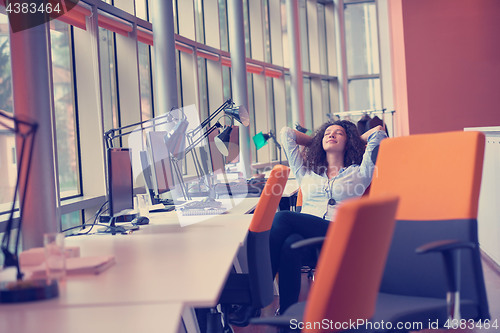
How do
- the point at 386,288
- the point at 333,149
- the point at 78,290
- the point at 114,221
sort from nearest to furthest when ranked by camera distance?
the point at 78,290 < the point at 386,288 < the point at 114,221 < the point at 333,149

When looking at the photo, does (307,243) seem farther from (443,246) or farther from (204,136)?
(204,136)

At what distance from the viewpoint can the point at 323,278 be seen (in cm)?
127

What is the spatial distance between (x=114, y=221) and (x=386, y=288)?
4.51 feet

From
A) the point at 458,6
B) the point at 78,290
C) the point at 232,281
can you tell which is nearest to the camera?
the point at 78,290

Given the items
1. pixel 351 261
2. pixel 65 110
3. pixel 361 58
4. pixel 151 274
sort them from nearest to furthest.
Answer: pixel 351 261 → pixel 151 274 → pixel 65 110 → pixel 361 58

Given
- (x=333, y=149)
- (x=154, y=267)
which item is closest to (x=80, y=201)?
(x=333, y=149)

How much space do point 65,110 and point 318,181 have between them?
2.31 m

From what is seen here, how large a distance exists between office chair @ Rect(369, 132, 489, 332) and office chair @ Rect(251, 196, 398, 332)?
0.59m

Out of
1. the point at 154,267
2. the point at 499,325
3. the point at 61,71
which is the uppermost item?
the point at 61,71

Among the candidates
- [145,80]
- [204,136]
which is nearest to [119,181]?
[204,136]

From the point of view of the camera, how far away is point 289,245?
3.12m

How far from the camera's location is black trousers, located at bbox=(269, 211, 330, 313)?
9.88ft

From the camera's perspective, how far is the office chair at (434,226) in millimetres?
1992

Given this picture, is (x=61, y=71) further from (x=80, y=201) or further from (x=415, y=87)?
(x=415, y=87)
